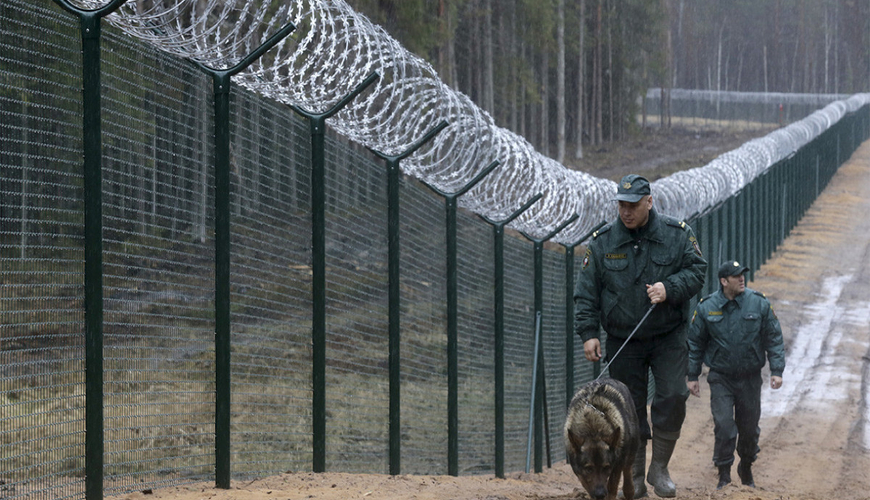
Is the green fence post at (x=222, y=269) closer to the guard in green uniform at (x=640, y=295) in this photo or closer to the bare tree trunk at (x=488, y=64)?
the guard in green uniform at (x=640, y=295)

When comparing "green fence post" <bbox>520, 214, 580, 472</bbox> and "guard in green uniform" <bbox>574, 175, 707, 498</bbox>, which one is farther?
"green fence post" <bbox>520, 214, 580, 472</bbox>

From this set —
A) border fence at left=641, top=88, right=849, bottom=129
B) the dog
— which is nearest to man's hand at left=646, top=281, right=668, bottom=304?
the dog

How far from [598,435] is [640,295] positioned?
1.07 meters

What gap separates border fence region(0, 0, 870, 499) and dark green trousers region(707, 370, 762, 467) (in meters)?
1.53

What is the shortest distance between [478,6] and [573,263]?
34007mm

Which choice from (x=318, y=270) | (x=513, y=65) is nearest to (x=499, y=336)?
(x=318, y=270)

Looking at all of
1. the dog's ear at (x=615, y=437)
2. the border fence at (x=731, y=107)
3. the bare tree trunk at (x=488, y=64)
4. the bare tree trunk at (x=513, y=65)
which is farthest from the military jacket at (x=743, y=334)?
the border fence at (x=731, y=107)

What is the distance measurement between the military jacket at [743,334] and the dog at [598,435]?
124 inches

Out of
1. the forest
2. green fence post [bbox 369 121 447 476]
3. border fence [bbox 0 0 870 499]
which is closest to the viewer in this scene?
border fence [bbox 0 0 870 499]

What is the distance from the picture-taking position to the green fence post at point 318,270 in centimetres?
588

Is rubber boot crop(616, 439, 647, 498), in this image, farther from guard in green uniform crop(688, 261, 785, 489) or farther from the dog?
guard in green uniform crop(688, 261, 785, 489)

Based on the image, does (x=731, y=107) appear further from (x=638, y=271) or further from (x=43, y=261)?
(x=43, y=261)

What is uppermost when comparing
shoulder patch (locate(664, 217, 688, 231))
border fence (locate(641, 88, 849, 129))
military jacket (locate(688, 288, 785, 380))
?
border fence (locate(641, 88, 849, 129))

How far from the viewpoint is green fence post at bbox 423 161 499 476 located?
7543 millimetres
